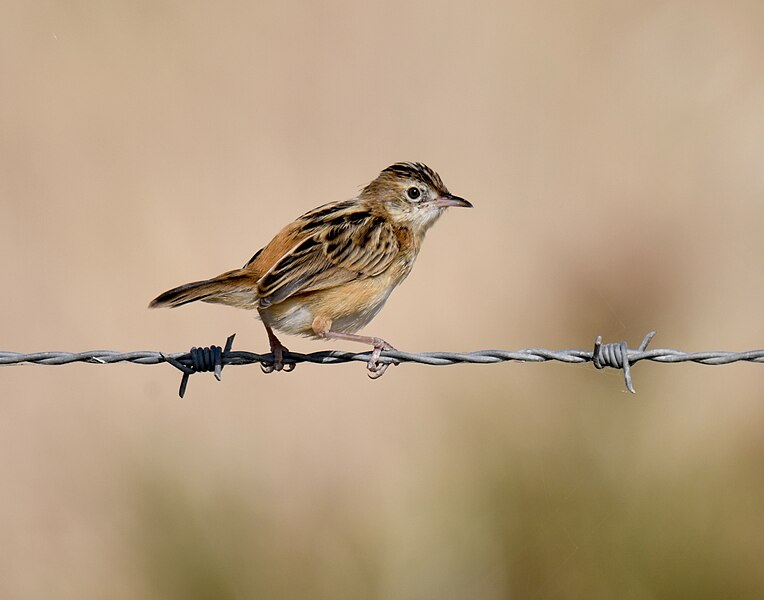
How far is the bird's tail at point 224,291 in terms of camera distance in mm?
7102

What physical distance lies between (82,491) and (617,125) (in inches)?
308

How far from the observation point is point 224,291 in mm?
7449

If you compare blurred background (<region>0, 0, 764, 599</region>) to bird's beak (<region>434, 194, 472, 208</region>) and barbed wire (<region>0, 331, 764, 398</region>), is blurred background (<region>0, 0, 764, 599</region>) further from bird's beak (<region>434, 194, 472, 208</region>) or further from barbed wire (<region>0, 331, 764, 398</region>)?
barbed wire (<region>0, 331, 764, 398</region>)

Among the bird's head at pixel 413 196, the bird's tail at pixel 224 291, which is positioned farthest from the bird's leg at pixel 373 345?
the bird's head at pixel 413 196

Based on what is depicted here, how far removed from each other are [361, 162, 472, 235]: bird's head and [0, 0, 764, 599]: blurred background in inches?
61.9

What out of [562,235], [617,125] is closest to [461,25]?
[617,125]

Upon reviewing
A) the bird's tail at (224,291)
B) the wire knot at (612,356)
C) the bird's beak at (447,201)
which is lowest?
the wire knot at (612,356)

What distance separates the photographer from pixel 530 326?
38.8 feet

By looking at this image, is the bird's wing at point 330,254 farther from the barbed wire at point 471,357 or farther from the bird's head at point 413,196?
the barbed wire at point 471,357

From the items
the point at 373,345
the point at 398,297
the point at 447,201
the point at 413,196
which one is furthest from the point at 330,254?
the point at 398,297

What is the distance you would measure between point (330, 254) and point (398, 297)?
534cm

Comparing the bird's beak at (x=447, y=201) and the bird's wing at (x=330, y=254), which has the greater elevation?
the bird's beak at (x=447, y=201)

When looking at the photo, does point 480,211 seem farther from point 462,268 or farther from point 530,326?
point 530,326

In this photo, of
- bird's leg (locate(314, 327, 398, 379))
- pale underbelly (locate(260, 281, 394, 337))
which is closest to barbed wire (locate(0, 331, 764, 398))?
bird's leg (locate(314, 327, 398, 379))
